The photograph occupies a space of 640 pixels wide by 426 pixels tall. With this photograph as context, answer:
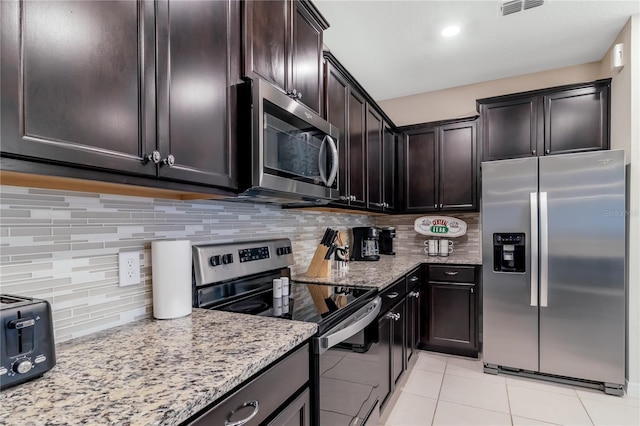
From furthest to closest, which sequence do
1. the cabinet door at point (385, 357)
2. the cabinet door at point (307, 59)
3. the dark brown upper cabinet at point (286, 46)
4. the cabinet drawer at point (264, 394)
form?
the cabinet door at point (385, 357) < the cabinet door at point (307, 59) < the dark brown upper cabinet at point (286, 46) < the cabinet drawer at point (264, 394)

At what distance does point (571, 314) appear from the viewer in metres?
2.49

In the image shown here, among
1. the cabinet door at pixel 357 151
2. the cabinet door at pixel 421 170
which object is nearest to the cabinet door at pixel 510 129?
the cabinet door at pixel 421 170

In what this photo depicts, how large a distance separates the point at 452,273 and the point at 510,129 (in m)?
1.42

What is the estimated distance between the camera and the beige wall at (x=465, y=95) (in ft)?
9.96

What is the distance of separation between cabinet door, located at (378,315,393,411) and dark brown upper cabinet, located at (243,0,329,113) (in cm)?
129

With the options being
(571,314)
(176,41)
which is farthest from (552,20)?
(176,41)

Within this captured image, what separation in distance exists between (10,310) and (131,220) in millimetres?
542

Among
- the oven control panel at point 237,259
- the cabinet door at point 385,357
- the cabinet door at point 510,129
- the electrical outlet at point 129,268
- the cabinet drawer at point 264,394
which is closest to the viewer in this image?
the cabinet drawer at point 264,394

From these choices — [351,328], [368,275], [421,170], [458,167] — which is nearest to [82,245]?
[351,328]

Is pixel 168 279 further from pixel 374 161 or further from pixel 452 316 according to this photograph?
pixel 452 316

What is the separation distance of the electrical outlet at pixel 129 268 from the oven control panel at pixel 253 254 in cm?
52

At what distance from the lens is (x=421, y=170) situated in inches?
138

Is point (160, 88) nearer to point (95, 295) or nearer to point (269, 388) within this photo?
point (95, 295)

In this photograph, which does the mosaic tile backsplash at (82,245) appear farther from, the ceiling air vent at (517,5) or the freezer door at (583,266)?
the freezer door at (583,266)
